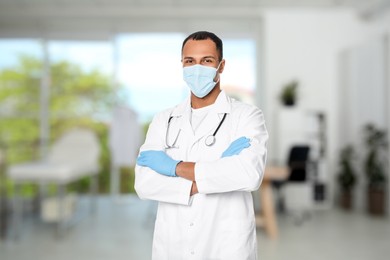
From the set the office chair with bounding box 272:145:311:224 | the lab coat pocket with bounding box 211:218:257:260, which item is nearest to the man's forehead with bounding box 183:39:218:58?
the lab coat pocket with bounding box 211:218:257:260

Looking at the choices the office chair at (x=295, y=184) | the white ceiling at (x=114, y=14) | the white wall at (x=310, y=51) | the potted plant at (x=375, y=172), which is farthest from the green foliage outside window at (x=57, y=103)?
the potted plant at (x=375, y=172)

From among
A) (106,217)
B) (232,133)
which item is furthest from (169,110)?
(106,217)

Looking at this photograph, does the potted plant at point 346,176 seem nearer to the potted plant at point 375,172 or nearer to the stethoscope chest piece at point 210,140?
the potted plant at point 375,172

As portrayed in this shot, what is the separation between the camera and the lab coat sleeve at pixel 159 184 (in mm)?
1583

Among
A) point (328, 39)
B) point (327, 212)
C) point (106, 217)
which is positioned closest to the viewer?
point (106, 217)

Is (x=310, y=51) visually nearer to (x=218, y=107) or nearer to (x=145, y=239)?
(x=145, y=239)

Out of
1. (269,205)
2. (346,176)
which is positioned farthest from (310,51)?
(269,205)

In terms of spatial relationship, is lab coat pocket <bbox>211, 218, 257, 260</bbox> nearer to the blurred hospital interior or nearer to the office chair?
the office chair

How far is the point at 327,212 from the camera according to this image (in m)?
6.48

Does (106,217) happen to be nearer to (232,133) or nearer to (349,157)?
(349,157)

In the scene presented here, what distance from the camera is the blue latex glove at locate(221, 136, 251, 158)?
1553 mm

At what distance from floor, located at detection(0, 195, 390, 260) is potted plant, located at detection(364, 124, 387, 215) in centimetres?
26

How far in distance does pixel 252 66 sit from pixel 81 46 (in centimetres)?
285

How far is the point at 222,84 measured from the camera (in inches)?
254
